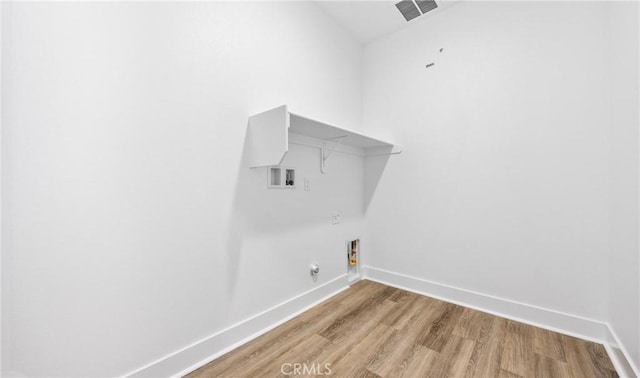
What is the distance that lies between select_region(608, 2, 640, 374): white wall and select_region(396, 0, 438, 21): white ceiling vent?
1185 millimetres

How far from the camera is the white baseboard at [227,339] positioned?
1.26 meters

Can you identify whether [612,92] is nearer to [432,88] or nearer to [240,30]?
[432,88]

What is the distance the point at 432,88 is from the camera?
7.55 ft

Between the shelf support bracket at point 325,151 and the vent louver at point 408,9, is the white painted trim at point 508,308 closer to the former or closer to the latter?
the shelf support bracket at point 325,151

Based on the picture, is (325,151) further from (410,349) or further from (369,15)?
(410,349)

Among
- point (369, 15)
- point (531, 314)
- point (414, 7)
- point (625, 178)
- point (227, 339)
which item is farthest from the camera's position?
point (369, 15)

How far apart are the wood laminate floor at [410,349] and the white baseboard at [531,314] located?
0.06 metres

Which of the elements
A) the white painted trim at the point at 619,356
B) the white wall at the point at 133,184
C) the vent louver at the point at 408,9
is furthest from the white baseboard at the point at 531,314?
the vent louver at the point at 408,9

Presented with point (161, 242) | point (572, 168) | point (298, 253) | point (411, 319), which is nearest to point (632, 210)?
point (572, 168)

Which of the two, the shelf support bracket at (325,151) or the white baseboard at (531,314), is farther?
the shelf support bracket at (325,151)

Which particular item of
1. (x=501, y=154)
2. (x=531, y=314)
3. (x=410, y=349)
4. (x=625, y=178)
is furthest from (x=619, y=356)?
(x=501, y=154)

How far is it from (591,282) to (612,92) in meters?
1.23

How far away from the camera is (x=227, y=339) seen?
1.50 m

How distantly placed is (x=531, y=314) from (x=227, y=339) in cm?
216
